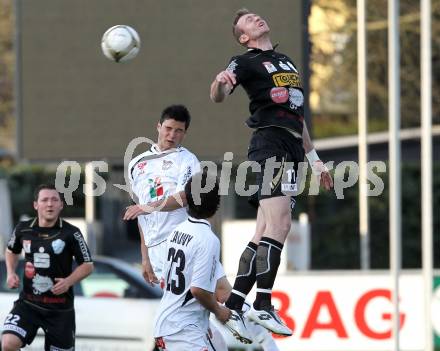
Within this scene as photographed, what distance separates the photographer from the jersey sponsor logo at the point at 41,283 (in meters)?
10.1

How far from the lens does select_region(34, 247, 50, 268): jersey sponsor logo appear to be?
10031mm

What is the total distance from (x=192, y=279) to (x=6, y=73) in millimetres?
28590

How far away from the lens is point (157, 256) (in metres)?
9.20

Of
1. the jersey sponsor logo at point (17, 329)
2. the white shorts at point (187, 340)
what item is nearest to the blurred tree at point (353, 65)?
the jersey sponsor logo at point (17, 329)

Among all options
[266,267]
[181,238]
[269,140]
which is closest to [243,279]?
[266,267]

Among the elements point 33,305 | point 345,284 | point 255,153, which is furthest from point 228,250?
point 255,153

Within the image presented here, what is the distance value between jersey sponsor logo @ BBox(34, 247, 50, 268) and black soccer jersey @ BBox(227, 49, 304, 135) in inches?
110

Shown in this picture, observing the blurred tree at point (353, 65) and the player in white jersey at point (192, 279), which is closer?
the player in white jersey at point (192, 279)

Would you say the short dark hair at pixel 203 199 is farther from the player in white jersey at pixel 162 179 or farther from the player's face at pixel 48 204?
the player's face at pixel 48 204

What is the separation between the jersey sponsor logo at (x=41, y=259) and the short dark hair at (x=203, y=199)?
8.05 feet

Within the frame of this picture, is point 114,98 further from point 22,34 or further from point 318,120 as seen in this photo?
point 318,120

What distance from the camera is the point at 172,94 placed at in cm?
1523

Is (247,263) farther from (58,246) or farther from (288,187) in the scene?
(58,246)

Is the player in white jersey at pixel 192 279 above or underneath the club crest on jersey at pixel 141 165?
underneath
